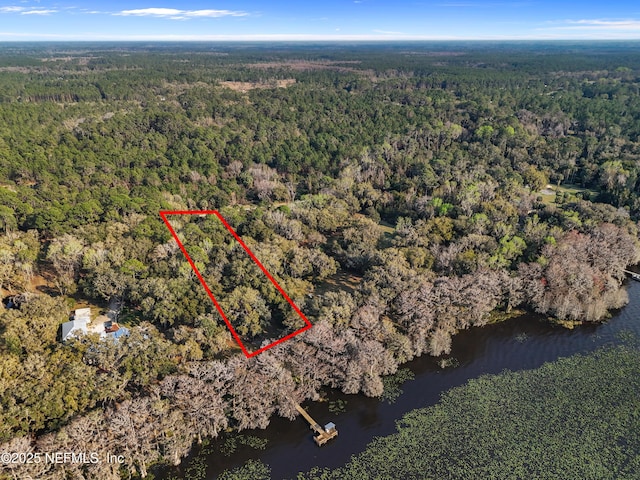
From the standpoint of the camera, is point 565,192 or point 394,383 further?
point 565,192

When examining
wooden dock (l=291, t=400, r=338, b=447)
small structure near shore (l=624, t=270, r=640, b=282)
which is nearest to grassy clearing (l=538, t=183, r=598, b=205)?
small structure near shore (l=624, t=270, r=640, b=282)

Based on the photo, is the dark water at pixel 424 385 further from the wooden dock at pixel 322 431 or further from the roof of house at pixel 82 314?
the roof of house at pixel 82 314

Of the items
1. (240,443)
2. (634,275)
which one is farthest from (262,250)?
(634,275)

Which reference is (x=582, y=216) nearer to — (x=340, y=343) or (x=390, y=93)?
(x=340, y=343)

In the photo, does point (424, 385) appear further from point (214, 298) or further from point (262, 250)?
point (262, 250)

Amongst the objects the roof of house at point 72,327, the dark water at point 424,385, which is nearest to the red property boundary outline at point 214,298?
the dark water at point 424,385
